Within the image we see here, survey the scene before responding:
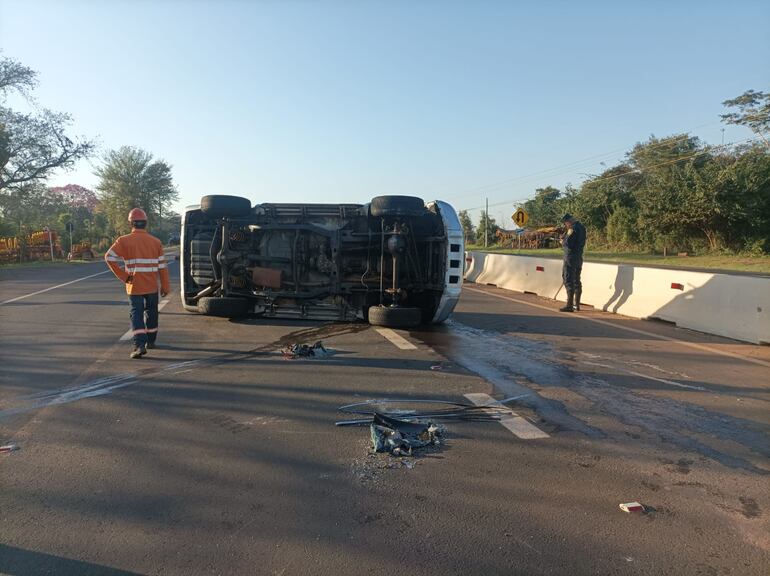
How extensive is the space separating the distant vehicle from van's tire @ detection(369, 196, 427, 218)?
0.02 meters

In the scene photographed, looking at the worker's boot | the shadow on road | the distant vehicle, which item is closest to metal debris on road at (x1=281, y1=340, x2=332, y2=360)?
the distant vehicle

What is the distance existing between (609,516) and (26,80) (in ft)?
139

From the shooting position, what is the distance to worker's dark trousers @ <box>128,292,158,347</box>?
6746mm

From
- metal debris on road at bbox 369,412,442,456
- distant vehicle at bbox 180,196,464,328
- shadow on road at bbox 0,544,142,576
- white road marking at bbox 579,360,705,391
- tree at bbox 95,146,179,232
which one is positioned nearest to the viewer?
shadow on road at bbox 0,544,142,576

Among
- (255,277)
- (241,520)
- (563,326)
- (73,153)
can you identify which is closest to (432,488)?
(241,520)

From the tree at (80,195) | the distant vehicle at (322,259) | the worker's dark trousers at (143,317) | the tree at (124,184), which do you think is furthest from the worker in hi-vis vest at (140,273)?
the tree at (80,195)

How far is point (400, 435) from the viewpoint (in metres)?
4.04

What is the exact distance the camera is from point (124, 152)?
197 feet

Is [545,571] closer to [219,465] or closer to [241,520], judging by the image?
[241,520]

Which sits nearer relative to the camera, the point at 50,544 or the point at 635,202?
the point at 50,544

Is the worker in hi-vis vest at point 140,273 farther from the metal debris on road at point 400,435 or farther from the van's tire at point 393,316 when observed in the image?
the metal debris on road at point 400,435

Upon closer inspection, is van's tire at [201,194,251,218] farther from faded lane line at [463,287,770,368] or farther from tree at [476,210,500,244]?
tree at [476,210,500,244]

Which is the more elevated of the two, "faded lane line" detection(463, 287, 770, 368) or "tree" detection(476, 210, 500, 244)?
"tree" detection(476, 210, 500, 244)

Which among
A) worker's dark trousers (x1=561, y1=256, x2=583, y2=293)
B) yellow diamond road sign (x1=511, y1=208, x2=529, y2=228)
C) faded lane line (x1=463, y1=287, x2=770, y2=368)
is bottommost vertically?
faded lane line (x1=463, y1=287, x2=770, y2=368)
